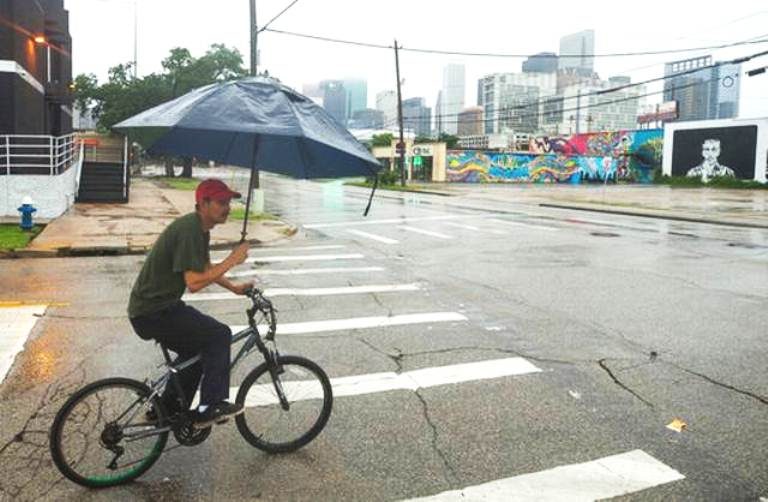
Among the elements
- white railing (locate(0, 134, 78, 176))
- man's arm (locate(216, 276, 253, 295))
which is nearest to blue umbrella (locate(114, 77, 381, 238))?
man's arm (locate(216, 276, 253, 295))

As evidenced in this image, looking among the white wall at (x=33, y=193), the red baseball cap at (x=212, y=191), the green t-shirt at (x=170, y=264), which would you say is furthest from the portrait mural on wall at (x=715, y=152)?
the green t-shirt at (x=170, y=264)

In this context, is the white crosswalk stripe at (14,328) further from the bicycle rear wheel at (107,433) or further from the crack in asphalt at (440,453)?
the crack in asphalt at (440,453)

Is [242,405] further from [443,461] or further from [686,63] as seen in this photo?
[686,63]

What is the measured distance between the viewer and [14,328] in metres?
7.80

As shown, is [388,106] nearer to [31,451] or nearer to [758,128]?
[758,128]

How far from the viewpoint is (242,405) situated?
4527 mm

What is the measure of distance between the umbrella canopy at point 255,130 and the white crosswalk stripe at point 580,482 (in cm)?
245

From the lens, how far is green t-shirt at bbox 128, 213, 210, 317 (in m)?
4.07

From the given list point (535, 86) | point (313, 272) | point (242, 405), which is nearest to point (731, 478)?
point (242, 405)

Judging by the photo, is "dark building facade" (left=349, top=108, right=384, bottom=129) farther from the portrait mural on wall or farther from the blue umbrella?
the blue umbrella

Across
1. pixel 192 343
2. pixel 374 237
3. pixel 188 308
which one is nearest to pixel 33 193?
pixel 374 237

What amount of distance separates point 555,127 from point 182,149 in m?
130

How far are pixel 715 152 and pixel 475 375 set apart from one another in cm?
6357

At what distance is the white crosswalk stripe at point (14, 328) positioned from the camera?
21.9ft
